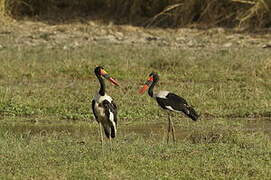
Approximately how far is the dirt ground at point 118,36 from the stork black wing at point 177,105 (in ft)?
21.0

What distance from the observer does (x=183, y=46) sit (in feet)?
47.3

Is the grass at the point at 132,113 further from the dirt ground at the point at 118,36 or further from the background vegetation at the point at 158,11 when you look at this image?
the background vegetation at the point at 158,11

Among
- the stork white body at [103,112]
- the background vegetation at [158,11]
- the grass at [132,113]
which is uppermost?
the background vegetation at [158,11]

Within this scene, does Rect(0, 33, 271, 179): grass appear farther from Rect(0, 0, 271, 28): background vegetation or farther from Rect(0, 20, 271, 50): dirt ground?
Rect(0, 0, 271, 28): background vegetation

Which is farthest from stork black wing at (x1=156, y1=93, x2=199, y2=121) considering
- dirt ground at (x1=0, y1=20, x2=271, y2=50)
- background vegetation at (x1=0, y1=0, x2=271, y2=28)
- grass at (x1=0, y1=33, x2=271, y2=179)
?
background vegetation at (x1=0, y1=0, x2=271, y2=28)

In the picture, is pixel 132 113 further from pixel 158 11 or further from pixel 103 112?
pixel 158 11

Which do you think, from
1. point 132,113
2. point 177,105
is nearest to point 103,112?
point 177,105

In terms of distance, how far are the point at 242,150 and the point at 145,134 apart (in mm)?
1611

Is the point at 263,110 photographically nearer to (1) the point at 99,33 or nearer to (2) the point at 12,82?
(2) the point at 12,82

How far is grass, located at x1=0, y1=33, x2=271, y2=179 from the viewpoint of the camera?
6.39 metres

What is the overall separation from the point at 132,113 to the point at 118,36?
613cm

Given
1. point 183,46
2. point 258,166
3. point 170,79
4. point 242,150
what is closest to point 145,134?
point 242,150

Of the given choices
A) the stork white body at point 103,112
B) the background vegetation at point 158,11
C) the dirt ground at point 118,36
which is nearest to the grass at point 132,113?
the stork white body at point 103,112

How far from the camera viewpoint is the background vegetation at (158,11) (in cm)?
1537
